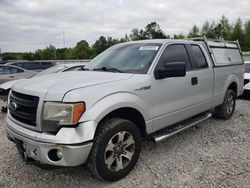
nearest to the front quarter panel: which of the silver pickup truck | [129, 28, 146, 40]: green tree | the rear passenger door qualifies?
the silver pickup truck

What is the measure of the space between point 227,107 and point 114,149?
12.2 ft

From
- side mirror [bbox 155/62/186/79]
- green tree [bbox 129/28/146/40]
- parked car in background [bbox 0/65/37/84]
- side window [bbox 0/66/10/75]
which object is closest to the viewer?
side mirror [bbox 155/62/186/79]

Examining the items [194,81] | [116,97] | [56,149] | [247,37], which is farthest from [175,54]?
[247,37]

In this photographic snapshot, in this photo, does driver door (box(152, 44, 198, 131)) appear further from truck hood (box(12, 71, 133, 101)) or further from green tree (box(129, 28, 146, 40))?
green tree (box(129, 28, 146, 40))

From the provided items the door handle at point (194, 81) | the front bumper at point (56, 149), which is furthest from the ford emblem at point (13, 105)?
the door handle at point (194, 81)

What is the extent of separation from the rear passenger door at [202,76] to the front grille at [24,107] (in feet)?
8.78

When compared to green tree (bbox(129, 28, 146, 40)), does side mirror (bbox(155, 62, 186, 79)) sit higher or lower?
lower

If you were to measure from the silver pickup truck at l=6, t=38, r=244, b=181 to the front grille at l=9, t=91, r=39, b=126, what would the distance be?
11 mm

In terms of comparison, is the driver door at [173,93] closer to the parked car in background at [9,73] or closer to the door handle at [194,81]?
the door handle at [194,81]

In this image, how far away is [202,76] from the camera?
441 cm

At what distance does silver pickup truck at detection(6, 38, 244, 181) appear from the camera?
259 centimetres

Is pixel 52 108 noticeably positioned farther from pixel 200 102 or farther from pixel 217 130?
pixel 217 130

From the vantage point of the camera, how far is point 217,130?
5043 mm

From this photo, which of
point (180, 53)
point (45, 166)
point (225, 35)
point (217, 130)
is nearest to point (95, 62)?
point (180, 53)
